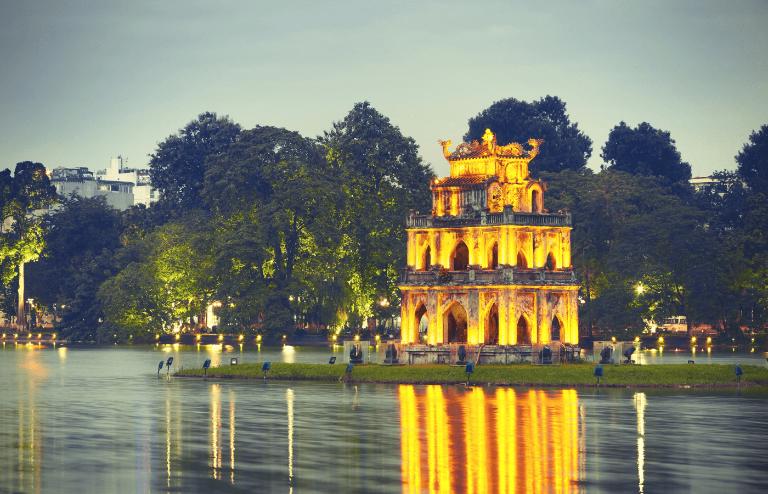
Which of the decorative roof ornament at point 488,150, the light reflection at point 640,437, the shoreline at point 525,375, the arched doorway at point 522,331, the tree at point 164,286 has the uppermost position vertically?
the decorative roof ornament at point 488,150

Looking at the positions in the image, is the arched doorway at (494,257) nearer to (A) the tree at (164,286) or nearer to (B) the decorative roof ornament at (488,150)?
(B) the decorative roof ornament at (488,150)

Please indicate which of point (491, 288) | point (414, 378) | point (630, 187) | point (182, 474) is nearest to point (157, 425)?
point (182, 474)

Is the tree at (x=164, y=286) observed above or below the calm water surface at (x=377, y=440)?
above

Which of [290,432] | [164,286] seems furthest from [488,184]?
[164,286]

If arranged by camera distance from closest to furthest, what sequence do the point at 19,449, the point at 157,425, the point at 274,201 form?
the point at 19,449, the point at 157,425, the point at 274,201

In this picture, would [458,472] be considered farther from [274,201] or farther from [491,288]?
[274,201]

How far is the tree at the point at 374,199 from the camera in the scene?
544 feet

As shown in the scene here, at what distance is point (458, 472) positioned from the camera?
1724 inches

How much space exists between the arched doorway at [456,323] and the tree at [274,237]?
187ft

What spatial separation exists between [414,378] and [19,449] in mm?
45807

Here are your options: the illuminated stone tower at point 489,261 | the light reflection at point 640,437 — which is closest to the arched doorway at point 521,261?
the illuminated stone tower at point 489,261

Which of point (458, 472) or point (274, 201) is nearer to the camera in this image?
point (458, 472)

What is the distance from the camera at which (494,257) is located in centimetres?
10719

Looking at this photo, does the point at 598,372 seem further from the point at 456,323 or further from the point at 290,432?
the point at 290,432
